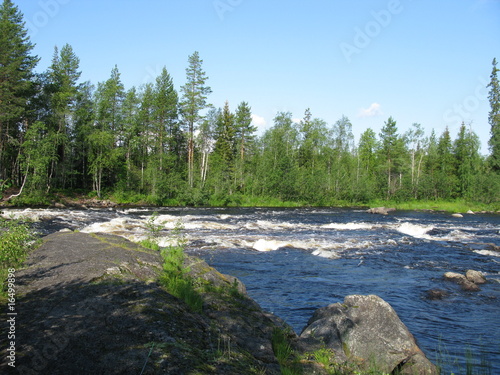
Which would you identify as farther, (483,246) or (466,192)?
(466,192)

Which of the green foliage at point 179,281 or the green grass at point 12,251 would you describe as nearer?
the green foliage at point 179,281

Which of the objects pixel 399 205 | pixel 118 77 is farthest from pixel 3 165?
pixel 399 205

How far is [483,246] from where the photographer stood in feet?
63.2

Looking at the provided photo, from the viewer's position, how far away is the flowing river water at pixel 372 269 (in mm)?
8438

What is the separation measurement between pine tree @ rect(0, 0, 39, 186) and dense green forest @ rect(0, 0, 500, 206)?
124 millimetres

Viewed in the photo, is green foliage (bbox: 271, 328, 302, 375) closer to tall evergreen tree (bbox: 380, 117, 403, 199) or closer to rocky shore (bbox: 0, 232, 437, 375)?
rocky shore (bbox: 0, 232, 437, 375)

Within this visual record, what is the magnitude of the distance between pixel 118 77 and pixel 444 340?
Answer: 51522 millimetres

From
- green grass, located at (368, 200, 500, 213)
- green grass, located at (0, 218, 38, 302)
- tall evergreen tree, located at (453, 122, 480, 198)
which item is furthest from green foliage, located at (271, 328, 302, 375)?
tall evergreen tree, located at (453, 122, 480, 198)

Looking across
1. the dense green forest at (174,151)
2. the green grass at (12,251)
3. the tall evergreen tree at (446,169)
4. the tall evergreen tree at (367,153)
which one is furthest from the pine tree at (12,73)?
the tall evergreen tree at (446,169)

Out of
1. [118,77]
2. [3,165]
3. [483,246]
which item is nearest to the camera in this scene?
[483,246]

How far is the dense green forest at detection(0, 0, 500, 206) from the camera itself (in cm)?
4053

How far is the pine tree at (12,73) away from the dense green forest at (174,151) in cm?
12

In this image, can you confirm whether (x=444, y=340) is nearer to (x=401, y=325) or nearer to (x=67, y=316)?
(x=401, y=325)

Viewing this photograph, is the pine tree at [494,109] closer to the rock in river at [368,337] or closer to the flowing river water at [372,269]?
the flowing river water at [372,269]
